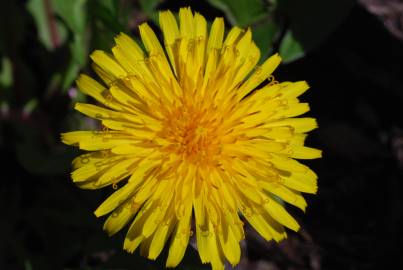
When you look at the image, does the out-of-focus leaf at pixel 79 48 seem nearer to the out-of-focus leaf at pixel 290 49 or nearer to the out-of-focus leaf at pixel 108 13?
the out-of-focus leaf at pixel 108 13

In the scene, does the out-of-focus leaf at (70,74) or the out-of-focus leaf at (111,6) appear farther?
the out-of-focus leaf at (70,74)

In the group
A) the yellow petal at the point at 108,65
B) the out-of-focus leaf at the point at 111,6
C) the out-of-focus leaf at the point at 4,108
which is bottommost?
the yellow petal at the point at 108,65

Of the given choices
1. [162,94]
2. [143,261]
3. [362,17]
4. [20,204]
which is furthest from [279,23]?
[20,204]

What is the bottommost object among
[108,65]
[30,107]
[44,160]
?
[44,160]

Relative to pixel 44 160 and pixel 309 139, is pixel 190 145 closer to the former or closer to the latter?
pixel 44 160

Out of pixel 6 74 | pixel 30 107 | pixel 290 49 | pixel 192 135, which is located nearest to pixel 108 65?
pixel 192 135

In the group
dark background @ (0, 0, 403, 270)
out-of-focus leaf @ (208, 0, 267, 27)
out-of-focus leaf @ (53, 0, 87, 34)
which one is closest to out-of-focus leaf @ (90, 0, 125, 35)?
dark background @ (0, 0, 403, 270)

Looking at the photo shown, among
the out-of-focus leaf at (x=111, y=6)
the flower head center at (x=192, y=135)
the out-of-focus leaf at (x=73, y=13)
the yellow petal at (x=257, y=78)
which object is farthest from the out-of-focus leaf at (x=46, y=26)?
the yellow petal at (x=257, y=78)
